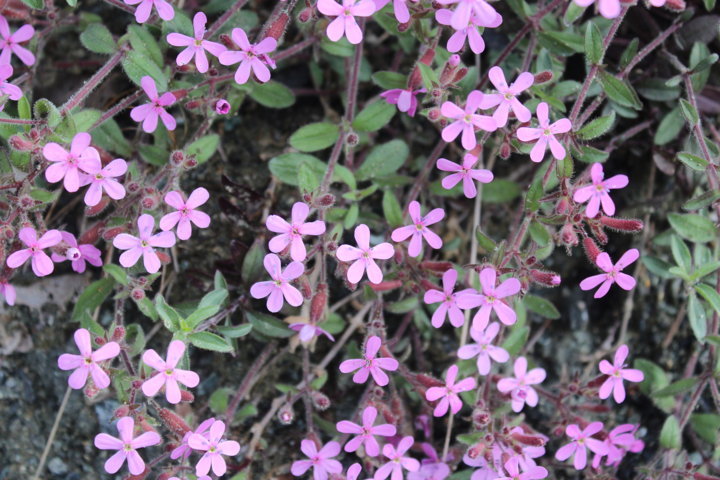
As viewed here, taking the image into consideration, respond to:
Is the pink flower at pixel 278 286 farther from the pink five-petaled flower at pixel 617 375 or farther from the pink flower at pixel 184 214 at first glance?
the pink five-petaled flower at pixel 617 375

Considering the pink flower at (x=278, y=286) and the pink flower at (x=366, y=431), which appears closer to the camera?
the pink flower at (x=278, y=286)

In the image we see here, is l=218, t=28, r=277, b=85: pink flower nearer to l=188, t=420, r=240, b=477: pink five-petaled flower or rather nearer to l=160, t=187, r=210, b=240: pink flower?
l=160, t=187, r=210, b=240: pink flower

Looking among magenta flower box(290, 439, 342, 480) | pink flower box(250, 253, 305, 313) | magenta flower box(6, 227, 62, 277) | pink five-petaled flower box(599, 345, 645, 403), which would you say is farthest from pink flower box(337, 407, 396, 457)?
magenta flower box(6, 227, 62, 277)

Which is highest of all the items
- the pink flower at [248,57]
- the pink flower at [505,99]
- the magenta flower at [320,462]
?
the pink flower at [505,99]

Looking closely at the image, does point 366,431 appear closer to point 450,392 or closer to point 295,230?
point 450,392

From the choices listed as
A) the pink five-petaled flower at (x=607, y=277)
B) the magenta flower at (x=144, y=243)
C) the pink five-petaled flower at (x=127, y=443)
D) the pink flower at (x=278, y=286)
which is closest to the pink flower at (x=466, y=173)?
the pink five-petaled flower at (x=607, y=277)
